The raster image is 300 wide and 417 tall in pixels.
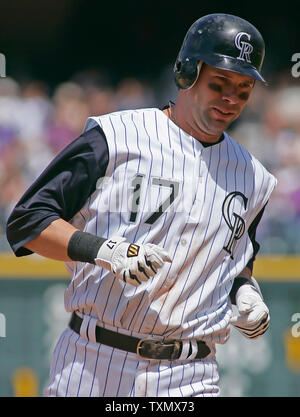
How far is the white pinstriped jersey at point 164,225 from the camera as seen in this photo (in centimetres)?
317

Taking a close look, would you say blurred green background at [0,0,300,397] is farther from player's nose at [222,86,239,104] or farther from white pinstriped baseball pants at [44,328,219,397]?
player's nose at [222,86,239,104]

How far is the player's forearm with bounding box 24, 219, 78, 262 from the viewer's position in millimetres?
3021

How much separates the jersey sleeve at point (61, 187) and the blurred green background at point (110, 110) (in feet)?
8.26

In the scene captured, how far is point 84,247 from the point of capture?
298cm

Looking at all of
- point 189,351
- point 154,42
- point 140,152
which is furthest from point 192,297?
point 154,42

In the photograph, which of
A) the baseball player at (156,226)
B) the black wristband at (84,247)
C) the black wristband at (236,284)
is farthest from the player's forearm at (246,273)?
the black wristband at (84,247)

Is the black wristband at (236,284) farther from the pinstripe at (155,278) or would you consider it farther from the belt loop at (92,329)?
the belt loop at (92,329)

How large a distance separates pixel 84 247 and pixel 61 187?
0.87 feet

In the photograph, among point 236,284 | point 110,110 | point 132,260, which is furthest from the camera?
point 110,110

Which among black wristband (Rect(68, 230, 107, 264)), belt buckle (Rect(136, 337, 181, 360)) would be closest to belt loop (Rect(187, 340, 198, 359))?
belt buckle (Rect(136, 337, 181, 360))

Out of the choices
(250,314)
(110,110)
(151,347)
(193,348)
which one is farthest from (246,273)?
(110,110)

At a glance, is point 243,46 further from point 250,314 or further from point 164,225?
point 250,314

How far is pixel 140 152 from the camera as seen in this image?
10.6 feet

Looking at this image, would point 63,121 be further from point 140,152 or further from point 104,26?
point 140,152
